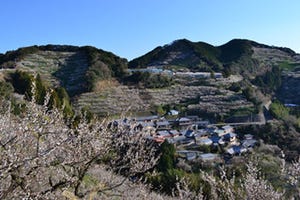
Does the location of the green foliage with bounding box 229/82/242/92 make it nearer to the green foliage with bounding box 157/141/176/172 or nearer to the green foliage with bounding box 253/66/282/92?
the green foliage with bounding box 253/66/282/92

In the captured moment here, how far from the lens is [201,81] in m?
43.8

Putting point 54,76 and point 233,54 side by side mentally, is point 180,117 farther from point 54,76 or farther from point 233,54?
point 233,54

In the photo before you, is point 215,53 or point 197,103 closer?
point 197,103

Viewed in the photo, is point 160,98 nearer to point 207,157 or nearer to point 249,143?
point 249,143

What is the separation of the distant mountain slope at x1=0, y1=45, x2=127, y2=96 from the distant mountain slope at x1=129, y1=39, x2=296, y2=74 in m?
14.6

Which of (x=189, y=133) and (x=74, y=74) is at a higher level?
(x=74, y=74)

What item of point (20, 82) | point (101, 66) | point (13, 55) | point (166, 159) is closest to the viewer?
point (166, 159)

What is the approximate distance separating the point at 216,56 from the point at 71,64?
91.3 feet

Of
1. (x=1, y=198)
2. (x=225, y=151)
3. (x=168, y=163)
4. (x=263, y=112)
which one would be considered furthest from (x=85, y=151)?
(x=263, y=112)

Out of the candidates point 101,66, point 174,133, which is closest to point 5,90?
point 174,133

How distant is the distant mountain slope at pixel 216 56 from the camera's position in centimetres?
5716

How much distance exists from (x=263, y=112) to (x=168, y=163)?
60.7ft

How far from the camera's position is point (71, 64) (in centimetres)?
4497

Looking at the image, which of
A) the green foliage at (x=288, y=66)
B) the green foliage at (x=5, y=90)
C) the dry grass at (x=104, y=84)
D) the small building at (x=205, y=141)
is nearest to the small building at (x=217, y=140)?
the small building at (x=205, y=141)
